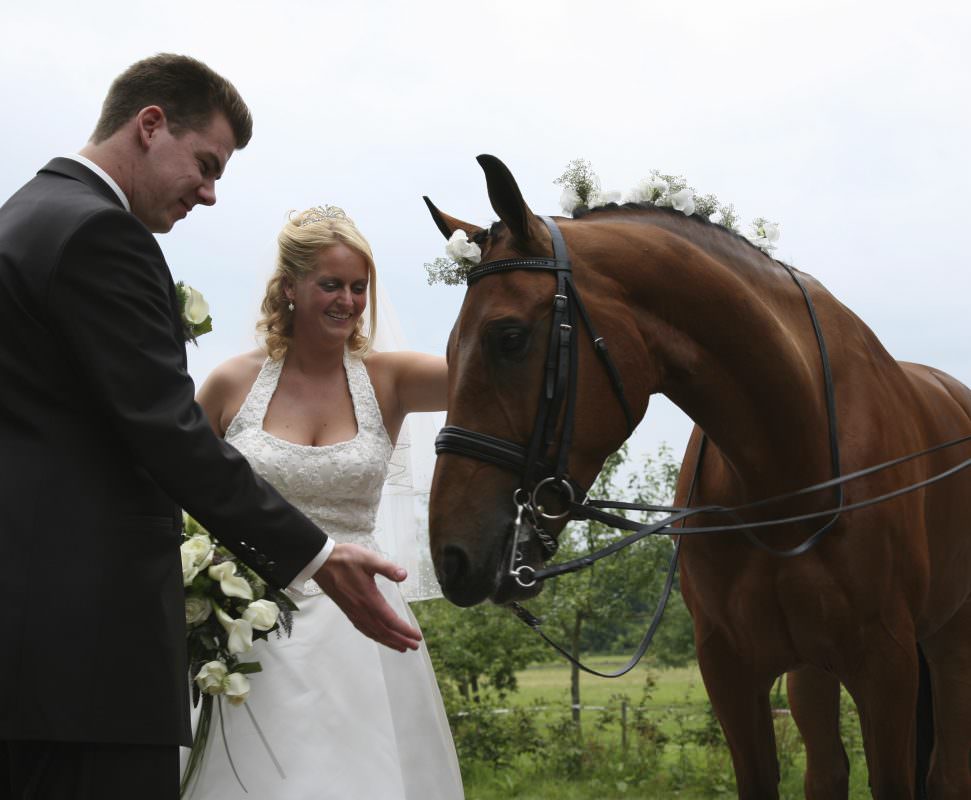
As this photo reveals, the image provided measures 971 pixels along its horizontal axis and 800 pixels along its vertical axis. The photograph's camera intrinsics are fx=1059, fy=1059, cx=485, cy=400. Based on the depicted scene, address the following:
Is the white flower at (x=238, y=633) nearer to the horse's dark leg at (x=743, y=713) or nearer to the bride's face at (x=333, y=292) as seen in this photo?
the bride's face at (x=333, y=292)

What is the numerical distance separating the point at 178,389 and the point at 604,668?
32.9 ft

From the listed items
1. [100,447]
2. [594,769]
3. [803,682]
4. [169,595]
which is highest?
[100,447]

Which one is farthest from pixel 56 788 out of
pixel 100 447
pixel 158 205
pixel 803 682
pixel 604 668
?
pixel 604 668

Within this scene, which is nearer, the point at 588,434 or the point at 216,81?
the point at 216,81

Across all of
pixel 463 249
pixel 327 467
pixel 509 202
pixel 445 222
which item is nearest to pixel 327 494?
pixel 327 467

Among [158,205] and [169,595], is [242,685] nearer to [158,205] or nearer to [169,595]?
[169,595]

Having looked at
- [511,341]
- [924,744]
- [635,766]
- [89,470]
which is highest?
[511,341]

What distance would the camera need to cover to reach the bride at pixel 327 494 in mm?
3510

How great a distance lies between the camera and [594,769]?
25.4ft

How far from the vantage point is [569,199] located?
142 inches

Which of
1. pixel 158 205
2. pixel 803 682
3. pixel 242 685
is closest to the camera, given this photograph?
pixel 158 205

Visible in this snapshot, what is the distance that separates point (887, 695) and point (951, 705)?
1.55 metres

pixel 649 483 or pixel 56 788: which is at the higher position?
pixel 649 483

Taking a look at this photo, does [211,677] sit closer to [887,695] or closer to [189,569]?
[189,569]
